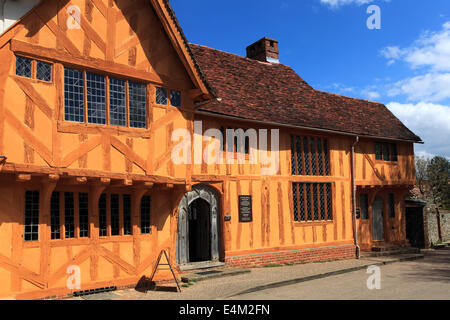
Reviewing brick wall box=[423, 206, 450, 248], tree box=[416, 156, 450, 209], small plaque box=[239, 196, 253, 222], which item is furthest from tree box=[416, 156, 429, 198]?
small plaque box=[239, 196, 253, 222]

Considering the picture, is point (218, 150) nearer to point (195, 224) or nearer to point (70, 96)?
point (195, 224)

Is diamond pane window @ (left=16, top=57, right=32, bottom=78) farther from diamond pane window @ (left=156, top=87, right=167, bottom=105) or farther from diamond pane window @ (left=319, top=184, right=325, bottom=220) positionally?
diamond pane window @ (left=319, top=184, right=325, bottom=220)

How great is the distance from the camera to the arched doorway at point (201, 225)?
13461mm

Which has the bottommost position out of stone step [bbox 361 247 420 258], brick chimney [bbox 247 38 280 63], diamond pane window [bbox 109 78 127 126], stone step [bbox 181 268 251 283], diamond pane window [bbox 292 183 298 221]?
stone step [bbox 361 247 420 258]

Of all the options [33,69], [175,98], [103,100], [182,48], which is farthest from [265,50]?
[33,69]

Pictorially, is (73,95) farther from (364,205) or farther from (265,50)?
(364,205)

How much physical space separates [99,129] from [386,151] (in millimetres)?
15180

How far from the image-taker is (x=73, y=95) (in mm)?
9969

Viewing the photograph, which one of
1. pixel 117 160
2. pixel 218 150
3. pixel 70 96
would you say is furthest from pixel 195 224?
pixel 70 96

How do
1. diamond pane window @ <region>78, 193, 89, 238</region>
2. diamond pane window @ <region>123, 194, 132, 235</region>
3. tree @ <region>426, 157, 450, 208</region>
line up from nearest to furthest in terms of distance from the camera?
1. diamond pane window @ <region>78, 193, 89, 238</region>
2. diamond pane window @ <region>123, 194, 132, 235</region>
3. tree @ <region>426, 157, 450, 208</region>

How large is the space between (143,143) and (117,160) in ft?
3.02

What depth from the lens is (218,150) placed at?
14.3 metres

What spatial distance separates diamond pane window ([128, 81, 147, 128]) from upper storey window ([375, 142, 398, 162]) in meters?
12.9

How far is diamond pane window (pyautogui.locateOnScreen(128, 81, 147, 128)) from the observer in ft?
36.0
